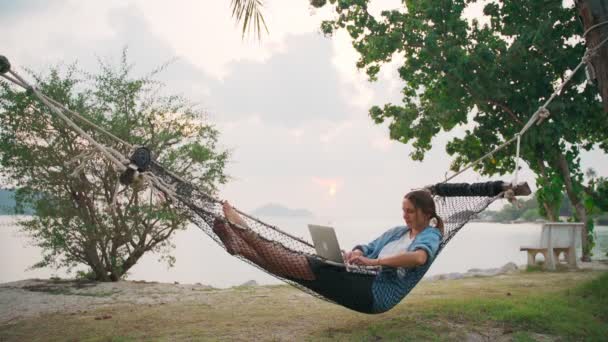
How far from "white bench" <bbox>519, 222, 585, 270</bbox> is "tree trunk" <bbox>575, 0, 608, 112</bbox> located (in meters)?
3.33

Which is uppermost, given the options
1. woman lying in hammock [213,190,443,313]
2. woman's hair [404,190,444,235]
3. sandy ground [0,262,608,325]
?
woman's hair [404,190,444,235]

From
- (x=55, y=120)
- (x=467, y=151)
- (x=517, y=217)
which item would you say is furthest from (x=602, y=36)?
(x=517, y=217)

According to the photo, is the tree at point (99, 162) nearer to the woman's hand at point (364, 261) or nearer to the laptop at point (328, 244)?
the laptop at point (328, 244)

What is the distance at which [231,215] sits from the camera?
118 inches

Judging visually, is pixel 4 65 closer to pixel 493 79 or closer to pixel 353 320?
pixel 353 320

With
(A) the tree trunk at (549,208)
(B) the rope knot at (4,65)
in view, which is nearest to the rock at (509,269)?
(A) the tree trunk at (549,208)

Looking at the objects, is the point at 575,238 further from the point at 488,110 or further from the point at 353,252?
the point at 353,252

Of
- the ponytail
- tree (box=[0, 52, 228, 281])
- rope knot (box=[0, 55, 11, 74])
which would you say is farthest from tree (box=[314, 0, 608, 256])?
rope knot (box=[0, 55, 11, 74])

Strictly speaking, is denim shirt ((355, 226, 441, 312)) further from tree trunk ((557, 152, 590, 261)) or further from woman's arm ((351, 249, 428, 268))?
tree trunk ((557, 152, 590, 261))

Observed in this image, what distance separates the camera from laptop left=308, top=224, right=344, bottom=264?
8.85ft

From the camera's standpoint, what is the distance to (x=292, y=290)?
539cm

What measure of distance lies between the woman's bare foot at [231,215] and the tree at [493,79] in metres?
4.46

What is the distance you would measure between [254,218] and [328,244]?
69 centimetres

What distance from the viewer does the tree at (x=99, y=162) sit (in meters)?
6.22
